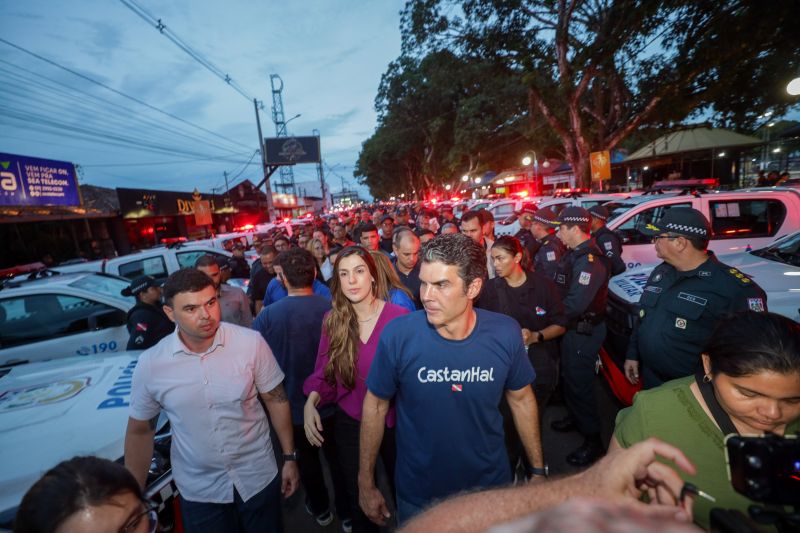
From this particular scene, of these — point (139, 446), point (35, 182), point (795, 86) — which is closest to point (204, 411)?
point (139, 446)

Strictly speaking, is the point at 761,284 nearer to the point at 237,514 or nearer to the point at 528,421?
the point at 528,421

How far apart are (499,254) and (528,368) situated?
1.53 metres

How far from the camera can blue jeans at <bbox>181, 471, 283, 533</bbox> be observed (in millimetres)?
2146

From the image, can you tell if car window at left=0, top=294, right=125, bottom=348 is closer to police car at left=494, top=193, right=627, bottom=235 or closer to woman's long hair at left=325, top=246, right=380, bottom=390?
woman's long hair at left=325, top=246, right=380, bottom=390

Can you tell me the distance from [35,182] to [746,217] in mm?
19424

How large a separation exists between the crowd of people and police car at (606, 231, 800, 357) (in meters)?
0.59

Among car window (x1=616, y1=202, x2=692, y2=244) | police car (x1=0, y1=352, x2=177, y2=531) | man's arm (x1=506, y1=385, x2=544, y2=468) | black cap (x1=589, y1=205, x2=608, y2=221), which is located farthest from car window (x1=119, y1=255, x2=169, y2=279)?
car window (x1=616, y1=202, x2=692, y2=244)

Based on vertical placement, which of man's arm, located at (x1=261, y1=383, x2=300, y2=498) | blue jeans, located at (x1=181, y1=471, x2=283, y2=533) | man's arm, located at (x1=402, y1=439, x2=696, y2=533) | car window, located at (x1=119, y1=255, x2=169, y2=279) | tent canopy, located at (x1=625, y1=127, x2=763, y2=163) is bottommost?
blue jeans, located at (x1=181, y1=471, x2=283, y2=533)

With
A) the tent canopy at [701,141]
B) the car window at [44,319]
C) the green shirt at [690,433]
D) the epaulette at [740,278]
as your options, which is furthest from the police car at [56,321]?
the tent canopy at [701,141]

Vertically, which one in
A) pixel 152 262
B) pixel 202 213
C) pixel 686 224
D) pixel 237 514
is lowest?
pixel 237 514

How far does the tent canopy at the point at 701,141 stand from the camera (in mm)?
18859

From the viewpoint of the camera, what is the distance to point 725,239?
6.29 metres

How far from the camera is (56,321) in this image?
5043 mm

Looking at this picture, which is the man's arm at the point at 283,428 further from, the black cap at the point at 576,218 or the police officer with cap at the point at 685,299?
the black cap at the point at 576,218
